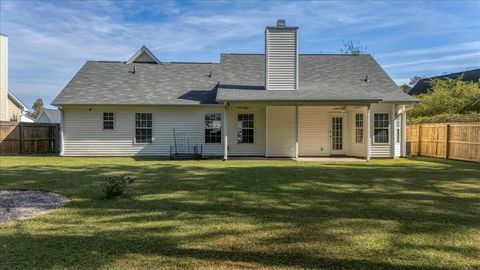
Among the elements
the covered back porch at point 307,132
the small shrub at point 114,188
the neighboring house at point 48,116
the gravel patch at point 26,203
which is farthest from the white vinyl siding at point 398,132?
the neighboring house at point 48,116

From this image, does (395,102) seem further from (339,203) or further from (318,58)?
(339,203)

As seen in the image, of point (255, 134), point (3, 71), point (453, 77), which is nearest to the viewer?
point (255, 134)

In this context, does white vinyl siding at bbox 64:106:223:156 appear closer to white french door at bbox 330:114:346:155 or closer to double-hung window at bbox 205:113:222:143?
double-hung window at bbox 205:113:222:143

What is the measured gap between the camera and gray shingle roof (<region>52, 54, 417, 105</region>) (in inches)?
736

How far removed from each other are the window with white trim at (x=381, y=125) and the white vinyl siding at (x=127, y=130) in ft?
23.9

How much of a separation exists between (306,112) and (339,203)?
12671mm

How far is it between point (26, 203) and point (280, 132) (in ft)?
44.0

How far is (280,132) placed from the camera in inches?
779

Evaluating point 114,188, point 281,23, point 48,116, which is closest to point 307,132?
point 281,23

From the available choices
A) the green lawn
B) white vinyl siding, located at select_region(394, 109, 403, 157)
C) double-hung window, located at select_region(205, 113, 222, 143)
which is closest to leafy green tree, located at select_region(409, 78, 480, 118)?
white vinyl siding, located at select_region(394, 109, 403, 157)

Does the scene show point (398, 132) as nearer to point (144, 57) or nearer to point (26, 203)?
point (144, 57)

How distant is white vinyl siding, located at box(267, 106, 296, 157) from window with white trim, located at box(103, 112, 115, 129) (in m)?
7.52

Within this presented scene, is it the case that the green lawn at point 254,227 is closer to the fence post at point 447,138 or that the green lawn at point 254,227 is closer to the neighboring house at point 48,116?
the fence post at point 447,138

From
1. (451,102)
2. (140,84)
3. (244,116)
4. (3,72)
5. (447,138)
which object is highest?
(3,72)
